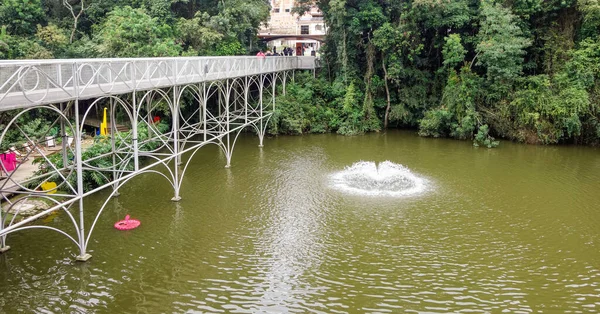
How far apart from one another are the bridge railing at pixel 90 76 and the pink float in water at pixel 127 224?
407 centimetres

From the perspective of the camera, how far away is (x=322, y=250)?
14.6 m

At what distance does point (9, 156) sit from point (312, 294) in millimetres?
13788

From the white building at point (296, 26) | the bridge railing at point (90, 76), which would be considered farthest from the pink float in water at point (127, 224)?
the white building at point (296, 26)

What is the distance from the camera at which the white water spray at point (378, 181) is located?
66.1 ft

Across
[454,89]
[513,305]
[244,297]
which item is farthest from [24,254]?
[454,89]

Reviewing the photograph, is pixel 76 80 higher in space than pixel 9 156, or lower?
higher

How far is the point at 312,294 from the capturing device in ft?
39.7

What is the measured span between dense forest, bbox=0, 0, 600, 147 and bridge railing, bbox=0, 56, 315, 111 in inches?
390

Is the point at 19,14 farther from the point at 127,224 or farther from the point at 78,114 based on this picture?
the point at 78,114

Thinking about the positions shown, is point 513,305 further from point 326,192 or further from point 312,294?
point 326,192

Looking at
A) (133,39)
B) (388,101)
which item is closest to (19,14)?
(133,39)

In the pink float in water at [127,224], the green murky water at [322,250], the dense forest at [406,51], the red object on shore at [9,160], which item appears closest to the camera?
the green murky water at [322,250]

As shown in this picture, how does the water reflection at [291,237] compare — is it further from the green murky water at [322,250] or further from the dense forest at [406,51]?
the dense forest at [406,51]

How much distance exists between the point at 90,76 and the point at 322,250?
7.53 meters
